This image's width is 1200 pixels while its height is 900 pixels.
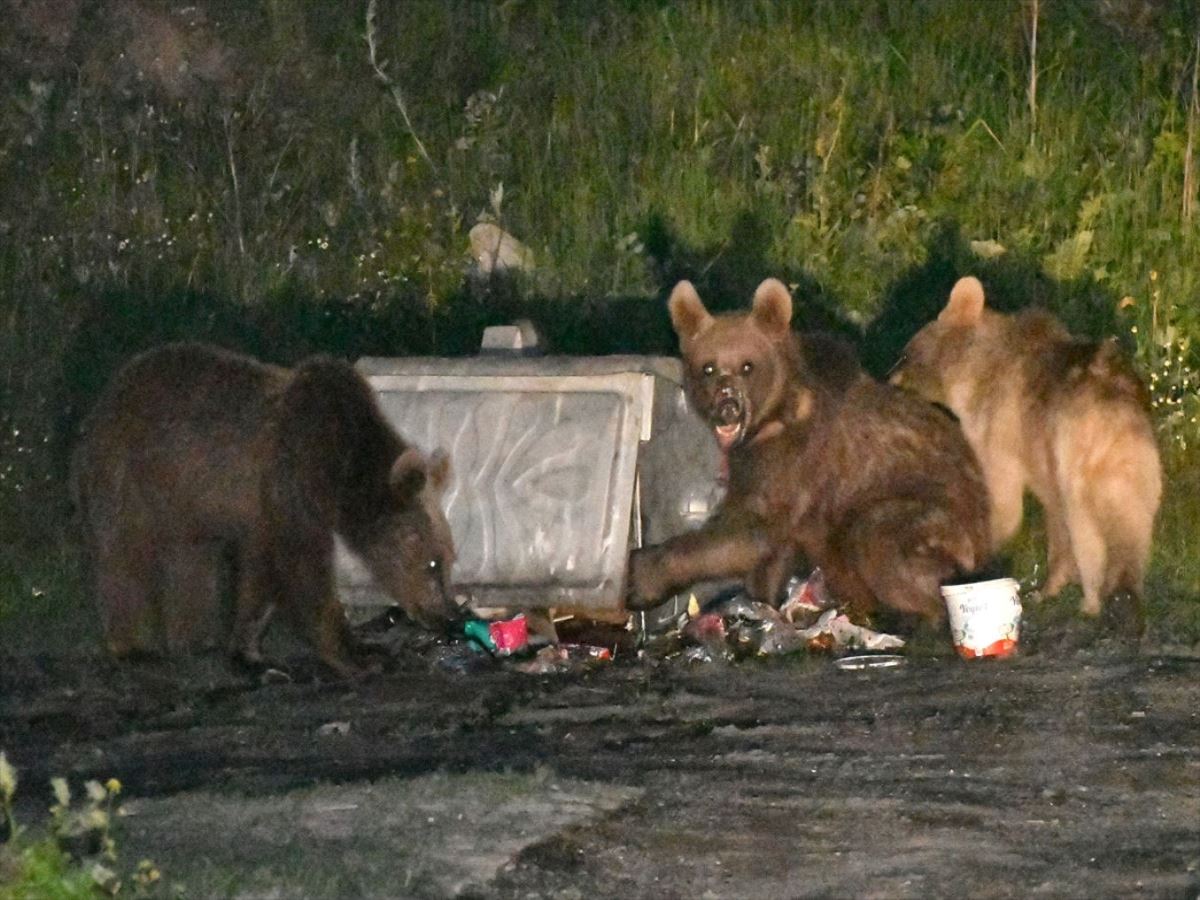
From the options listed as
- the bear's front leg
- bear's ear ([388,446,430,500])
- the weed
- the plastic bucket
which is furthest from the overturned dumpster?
the weed

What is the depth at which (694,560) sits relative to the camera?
838cm

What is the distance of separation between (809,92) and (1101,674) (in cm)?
717

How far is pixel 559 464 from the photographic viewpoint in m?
8.27

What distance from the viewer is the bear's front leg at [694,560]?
830 centimetres

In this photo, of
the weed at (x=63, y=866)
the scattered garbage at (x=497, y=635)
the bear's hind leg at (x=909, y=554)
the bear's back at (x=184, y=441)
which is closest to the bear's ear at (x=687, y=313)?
the bear's hind leg at (x=909, y=554)

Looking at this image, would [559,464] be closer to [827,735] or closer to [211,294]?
[827,735]

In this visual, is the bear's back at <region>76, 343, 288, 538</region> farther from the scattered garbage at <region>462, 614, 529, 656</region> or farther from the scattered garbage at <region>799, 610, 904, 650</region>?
the scattered garbage at <region>799, 610, 904, 650</region>

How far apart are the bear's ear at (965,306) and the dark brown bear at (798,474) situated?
2.18 ft

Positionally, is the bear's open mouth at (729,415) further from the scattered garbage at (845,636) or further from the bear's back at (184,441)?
the bear's back at (184,441)

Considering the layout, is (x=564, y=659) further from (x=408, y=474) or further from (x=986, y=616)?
(x=986, y=616)

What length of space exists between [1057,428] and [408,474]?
2.63 metres

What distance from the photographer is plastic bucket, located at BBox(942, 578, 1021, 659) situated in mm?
7613

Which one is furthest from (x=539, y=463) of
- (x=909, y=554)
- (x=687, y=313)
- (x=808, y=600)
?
(x=909, y=554)

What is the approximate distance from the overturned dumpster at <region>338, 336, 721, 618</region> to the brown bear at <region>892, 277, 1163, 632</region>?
1.37 m
